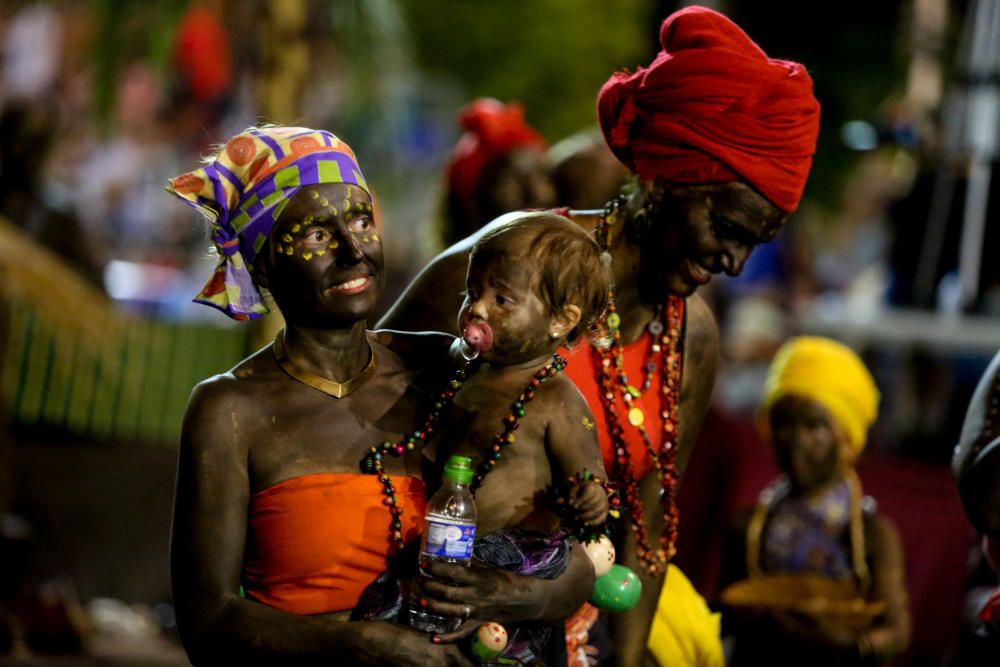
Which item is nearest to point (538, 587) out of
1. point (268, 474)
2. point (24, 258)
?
point (268, 474)

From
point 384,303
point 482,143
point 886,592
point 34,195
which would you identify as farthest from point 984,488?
point 384,303

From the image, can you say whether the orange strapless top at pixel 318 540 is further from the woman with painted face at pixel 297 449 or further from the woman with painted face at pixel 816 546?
the woman with painted face at pixel 816 546

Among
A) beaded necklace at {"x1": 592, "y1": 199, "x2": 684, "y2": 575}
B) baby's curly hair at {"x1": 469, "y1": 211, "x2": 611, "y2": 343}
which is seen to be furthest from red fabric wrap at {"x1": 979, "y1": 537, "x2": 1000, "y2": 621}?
baby's curly hair at {"x1": 469, "y1": 211, "x2": 611, "y2": 343}

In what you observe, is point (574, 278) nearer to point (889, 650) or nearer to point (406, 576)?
point (406, 576)

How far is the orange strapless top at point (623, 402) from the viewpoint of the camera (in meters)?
3.96

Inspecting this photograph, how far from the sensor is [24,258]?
7.83m

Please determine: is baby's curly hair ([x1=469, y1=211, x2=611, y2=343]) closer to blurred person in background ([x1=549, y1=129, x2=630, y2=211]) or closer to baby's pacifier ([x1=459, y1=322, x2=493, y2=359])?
baby's pacifier ([x1=459, y1=322, x2=493, y2=359])

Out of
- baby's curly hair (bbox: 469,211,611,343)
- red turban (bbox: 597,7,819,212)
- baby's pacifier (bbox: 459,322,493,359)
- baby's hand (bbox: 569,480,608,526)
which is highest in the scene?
red turban (bbox: 597,7,819,212)

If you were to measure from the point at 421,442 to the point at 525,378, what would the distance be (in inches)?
10.9

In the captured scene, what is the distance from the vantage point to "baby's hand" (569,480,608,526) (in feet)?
10.3

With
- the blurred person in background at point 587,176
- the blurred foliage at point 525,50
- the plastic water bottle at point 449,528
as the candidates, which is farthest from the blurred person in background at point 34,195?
the blurred foliage at point 525,50

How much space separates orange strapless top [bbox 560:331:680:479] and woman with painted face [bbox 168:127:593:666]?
0.71 metres

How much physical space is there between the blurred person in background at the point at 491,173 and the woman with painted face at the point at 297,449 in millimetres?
3050

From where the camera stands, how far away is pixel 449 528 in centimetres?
298
